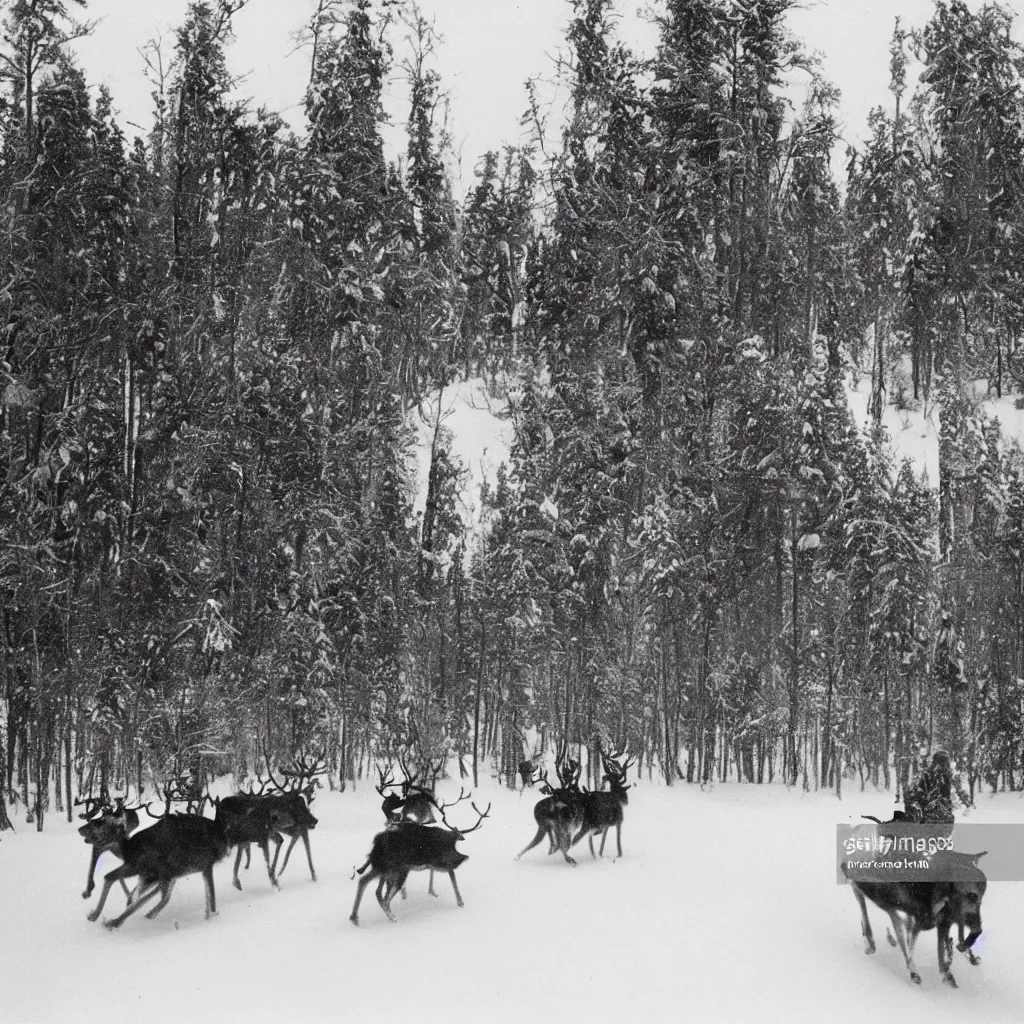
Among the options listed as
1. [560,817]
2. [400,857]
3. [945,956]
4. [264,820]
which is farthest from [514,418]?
[945,956]

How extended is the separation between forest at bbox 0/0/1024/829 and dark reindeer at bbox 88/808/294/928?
9.01 m

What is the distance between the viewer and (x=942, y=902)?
744 cm

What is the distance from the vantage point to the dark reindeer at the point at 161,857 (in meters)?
8.56

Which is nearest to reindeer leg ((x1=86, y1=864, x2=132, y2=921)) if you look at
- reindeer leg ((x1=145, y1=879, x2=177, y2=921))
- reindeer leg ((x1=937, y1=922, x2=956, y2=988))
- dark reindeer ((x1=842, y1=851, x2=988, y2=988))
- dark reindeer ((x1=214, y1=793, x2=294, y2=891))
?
reindeer leg ((x1=145, y1=879, x2=177, y2=921))

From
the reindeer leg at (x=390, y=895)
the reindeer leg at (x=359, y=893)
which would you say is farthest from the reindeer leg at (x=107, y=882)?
the reindeer leg at (x=390, y=895)

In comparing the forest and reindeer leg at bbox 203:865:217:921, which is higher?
the forest

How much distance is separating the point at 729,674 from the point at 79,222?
20.3 meters

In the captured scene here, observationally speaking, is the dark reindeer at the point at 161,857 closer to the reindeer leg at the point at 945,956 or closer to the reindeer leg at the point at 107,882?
the reindeer leg at the point at 107,882

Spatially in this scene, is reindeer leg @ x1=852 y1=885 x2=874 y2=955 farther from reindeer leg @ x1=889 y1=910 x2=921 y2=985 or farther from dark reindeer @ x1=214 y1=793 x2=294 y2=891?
dark reindeer @ x1=214 y1=793 x2=294 y2=891

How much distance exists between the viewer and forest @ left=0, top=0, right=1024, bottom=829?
1917cm

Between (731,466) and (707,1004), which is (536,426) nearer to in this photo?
(731,466)

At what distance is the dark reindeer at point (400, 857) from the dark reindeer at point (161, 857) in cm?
149

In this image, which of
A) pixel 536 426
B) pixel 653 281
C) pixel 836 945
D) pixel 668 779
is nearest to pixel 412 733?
pixel 668 779

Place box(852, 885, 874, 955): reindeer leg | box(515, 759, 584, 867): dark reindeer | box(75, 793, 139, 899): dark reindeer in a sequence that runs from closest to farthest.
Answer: box(852, 885, 874, 955): reindeer leg, box(75, 793, 139, 899): dark reindeer, box(515, 759, 584, 867): dark reindeer
